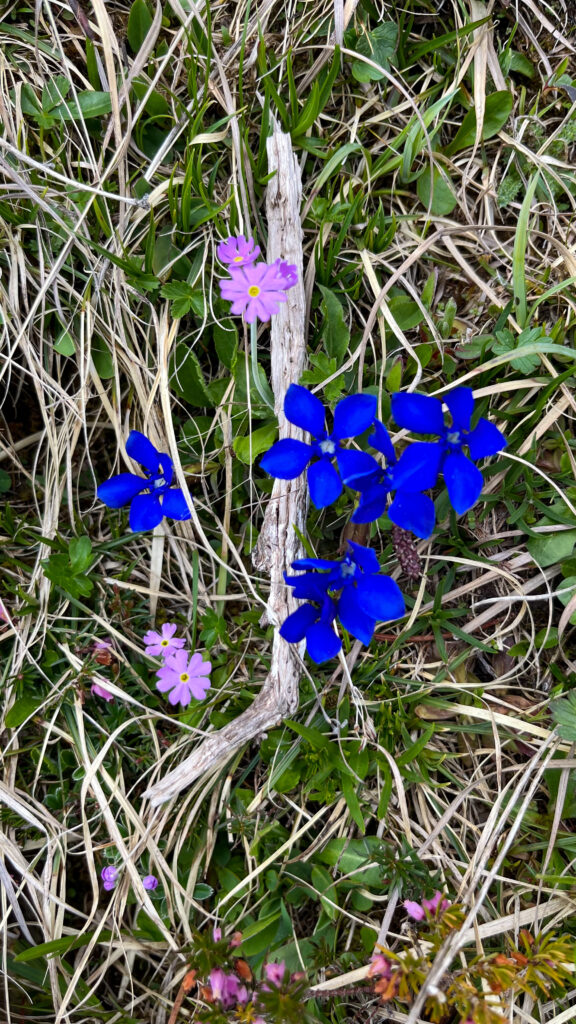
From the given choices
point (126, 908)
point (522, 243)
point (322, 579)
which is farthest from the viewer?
point (126, 908)

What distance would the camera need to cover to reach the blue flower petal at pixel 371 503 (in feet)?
6.26

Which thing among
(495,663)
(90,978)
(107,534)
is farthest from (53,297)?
(90,978)

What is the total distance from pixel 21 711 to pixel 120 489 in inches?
33.2

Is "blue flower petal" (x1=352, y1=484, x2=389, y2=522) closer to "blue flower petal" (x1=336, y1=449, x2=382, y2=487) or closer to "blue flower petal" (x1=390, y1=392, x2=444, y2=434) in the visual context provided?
"blue flower petal" (x1=336, y1=449, x2=382, y2=487)

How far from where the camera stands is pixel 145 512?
221 cm

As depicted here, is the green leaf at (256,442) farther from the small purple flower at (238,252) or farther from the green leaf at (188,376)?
the small purple flower at (238,252)

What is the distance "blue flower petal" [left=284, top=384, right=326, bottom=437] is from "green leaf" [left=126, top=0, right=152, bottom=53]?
1350mm

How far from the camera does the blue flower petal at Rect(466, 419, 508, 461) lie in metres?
1.82

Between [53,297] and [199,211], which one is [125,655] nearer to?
[53,297]

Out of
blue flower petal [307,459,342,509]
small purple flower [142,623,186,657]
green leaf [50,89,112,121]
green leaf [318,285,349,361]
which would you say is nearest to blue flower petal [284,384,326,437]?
blue flower petal [307,459,342,509]

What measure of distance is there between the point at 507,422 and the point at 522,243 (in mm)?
571

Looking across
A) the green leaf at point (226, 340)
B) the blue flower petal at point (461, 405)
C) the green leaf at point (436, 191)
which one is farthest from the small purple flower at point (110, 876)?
the green leaf at point (436, 191)

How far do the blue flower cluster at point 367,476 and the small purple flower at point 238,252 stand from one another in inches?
17.9

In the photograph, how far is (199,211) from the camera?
2268mm
